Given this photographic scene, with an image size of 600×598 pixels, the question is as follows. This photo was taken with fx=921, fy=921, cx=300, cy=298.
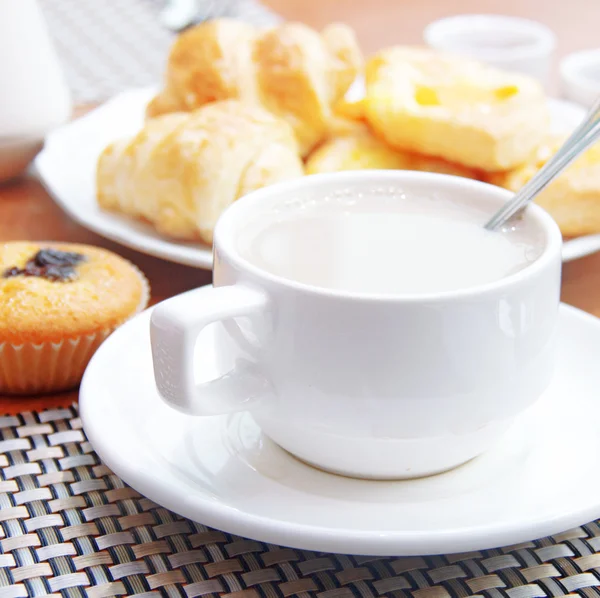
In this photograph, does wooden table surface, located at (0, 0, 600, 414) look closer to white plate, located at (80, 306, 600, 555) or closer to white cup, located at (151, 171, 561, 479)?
white plate, located at (80, 306, 600, 555)

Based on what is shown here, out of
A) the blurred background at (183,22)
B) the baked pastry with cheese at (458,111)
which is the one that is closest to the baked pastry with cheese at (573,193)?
the baked pastry with cheese at (458,111)

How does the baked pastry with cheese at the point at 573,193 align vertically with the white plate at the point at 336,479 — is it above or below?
below

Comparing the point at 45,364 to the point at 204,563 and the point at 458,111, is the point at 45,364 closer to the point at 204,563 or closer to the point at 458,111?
the point at 204,563

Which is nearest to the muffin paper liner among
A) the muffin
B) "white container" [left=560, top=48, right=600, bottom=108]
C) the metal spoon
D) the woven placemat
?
the muffin

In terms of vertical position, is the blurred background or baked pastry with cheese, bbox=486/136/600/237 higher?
baked pastry with cheese, bbox=486/136/600/237

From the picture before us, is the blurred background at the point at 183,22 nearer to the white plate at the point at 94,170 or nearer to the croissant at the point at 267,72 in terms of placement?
the white plate at the point at 94,170

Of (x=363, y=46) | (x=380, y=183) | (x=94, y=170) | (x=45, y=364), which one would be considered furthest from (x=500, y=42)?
(x=45, y=364)

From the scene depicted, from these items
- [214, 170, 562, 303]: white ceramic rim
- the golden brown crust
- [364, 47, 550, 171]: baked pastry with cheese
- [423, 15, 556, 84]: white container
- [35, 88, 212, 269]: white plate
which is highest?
[214, 170, 562, 303]: white ceramic rim

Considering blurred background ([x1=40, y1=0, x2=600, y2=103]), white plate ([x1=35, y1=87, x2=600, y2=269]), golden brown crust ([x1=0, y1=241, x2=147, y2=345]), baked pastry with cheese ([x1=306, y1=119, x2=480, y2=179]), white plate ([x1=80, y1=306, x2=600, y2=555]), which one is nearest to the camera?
Answer: white plate ([x1=80, y1=306, x2=600, y2=555])
